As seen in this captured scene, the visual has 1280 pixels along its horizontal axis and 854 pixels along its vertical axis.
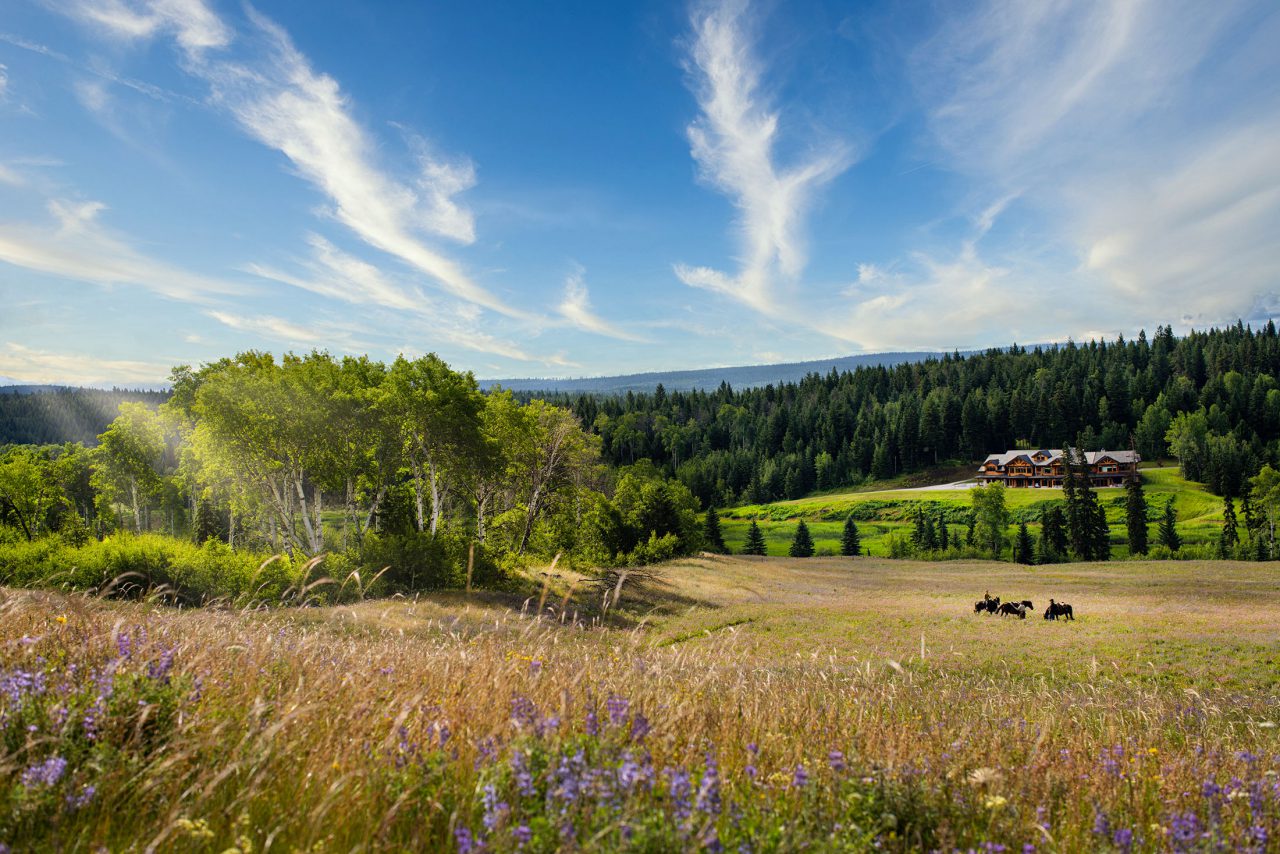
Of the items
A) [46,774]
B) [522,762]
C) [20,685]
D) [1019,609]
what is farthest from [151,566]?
[1019,609]

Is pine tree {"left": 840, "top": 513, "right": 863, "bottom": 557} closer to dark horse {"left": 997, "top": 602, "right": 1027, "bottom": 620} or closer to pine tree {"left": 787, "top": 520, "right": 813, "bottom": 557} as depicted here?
pine tree {"left": 787, "top": 520, "right": 813, "bottom": 557}

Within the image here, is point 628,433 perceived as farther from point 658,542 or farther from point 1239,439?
point 1239,439

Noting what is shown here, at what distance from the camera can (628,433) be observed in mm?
159250

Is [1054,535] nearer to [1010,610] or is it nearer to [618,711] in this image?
[1010,610]

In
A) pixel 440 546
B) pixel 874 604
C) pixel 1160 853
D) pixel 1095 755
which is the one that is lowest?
pixel 874 604

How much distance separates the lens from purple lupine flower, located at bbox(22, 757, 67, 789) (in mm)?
2318

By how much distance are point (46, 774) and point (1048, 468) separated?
513 feet

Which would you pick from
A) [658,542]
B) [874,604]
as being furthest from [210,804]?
[658,542]

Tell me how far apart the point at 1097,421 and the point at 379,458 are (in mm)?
182222

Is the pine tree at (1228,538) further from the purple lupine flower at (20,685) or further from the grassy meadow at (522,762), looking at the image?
the purple lupine flower at (20,685)

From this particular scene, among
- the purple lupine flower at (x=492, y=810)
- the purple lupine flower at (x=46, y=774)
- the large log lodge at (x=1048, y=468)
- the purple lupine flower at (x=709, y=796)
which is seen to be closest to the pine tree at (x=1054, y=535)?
the large log lodge at (x=1048, y=468)

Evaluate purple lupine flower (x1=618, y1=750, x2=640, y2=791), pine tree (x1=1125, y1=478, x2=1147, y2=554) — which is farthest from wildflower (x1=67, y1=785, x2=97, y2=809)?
pine tree (x1=1125, y1=478, x2=1147, y2=554)

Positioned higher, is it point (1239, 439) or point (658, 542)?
point (1239, 439)

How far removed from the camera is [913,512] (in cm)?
11488
